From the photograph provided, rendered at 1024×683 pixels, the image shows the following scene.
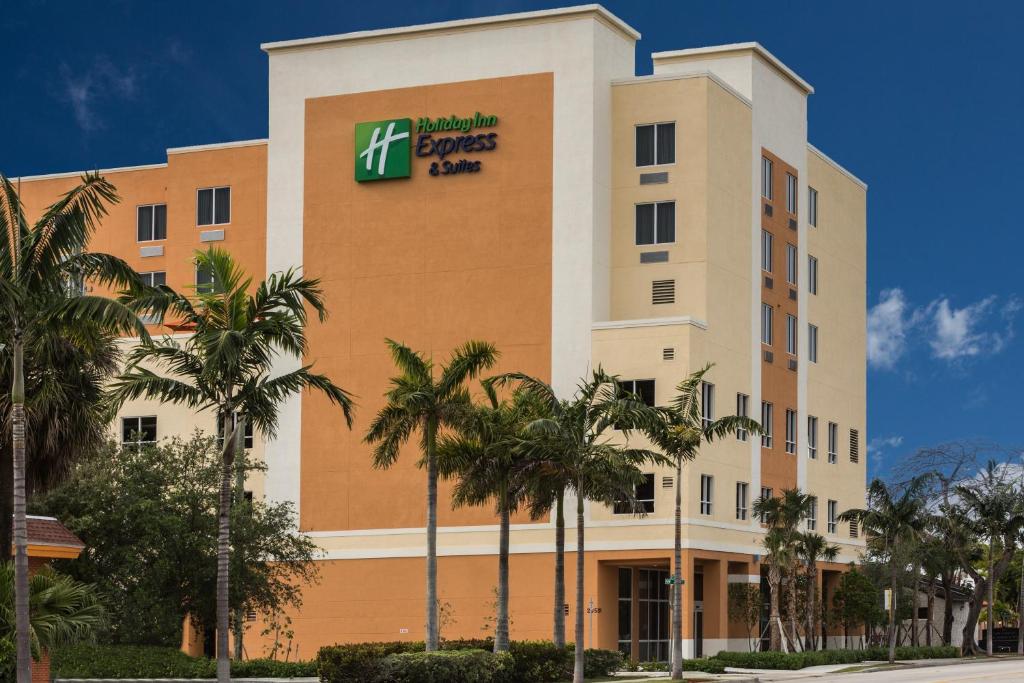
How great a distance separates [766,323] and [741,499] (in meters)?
9.23

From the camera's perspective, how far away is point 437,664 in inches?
1737

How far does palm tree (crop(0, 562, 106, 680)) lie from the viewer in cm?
3023

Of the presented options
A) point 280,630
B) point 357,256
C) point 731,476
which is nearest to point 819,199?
point 731,476

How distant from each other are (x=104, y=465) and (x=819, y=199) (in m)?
44.6

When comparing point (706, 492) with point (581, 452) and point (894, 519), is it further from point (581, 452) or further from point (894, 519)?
point (581, 452)

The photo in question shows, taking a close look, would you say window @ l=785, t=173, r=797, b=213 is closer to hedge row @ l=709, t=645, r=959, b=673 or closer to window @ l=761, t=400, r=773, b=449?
window @ l=761, t=400, r=773, b=449

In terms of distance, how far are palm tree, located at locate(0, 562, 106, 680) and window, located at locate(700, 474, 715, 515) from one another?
1656 inches

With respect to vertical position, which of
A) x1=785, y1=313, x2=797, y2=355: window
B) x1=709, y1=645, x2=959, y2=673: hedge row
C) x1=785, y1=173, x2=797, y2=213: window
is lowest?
x1=709, y1=645, x2=959, y2=673: hedge row

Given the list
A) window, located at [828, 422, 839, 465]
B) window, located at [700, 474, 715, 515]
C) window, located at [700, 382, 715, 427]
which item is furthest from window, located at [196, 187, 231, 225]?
window, located at [828, 422, 839, 465]

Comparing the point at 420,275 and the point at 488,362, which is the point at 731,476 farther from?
the point at 488,362

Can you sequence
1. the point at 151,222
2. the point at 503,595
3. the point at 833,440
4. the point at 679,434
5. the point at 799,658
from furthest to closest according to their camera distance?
the point at 833,440 < the point at 151,222 < the point at 799,658 < the point at 679,434 < the point at 503,595

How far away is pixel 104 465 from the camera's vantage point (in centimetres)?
5528

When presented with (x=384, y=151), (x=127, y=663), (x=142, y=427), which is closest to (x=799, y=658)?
(x=384, y=151)

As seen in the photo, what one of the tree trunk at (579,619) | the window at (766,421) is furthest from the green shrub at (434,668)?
the window at (766,421)
